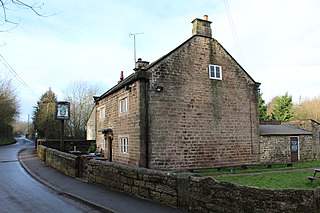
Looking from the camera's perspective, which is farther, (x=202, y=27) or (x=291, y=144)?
(x=291, y=144)

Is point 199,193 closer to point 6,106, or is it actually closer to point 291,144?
point 291,144

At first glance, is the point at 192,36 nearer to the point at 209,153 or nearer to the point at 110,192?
the point at 209,153

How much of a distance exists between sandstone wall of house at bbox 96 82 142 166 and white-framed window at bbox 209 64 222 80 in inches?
222

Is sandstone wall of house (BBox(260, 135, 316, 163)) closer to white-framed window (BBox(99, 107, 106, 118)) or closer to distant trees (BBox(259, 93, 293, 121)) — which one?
white-framed window (BBox(99, 107, 106, 118))

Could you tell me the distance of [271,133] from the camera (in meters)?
22.7

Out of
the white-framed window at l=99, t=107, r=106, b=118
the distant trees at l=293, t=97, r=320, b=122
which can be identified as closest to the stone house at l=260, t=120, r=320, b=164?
the white-framed window at l=99, t=107, r=106, b=118

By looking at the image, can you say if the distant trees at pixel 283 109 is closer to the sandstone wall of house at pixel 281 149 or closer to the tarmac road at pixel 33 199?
the sandstone wall of house at pixel 281 149

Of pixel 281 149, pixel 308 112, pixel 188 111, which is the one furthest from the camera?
pixel 308 112

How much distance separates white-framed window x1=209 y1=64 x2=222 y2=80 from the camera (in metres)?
19.8

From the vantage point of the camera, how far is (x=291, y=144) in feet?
78.3

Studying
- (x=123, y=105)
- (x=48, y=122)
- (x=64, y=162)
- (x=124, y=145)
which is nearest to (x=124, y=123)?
(x=123, y=105)

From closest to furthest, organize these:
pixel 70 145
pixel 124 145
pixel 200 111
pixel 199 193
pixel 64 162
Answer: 1. pixel 199 193
2. pixel 64 162
3. pixel 200 111
4. pixel 124 145
5. pixel 70 145

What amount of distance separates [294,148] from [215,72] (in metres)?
10.4

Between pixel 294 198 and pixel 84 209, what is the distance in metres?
5.56
